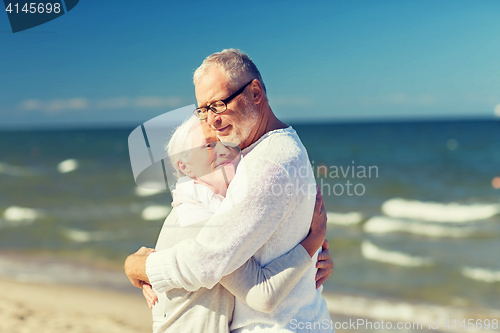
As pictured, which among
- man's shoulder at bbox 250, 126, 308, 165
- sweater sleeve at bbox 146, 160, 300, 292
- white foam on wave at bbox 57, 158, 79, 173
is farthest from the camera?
white foam on wave at bbox 57, 158, 79, 173

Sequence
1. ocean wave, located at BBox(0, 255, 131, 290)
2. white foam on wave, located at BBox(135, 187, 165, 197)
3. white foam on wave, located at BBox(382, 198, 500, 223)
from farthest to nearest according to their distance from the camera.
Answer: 1. white foam on wave, located at BBox(135, 187, 165, 197)
2. white foam on wave, located at BBox(382, 198, 500, 223)
3. ocean wave, located at BBox(0, 255, 131, 290)

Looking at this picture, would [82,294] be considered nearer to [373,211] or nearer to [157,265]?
[157,265]

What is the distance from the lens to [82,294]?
625cm

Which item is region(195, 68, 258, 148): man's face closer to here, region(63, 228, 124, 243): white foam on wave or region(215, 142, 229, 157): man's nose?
region(215, 142, 229, 157): man's nose

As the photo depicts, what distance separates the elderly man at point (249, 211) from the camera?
5.09 ft

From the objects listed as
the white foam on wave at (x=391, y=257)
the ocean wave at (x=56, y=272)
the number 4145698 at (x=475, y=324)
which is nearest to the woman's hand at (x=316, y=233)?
the number 4145698 at (x=475, y=324)

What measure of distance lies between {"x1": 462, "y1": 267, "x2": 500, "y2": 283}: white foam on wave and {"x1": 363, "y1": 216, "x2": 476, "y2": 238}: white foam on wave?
1849mm

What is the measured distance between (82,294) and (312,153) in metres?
27.6

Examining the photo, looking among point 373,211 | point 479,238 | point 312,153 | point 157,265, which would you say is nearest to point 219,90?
point 157,265

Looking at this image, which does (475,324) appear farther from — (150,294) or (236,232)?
(236,232)

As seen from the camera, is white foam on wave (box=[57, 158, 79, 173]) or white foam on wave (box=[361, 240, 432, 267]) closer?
white foam on wave (box=[361, 240, 432, 267])

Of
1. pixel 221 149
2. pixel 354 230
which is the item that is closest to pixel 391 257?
pixel 354 230

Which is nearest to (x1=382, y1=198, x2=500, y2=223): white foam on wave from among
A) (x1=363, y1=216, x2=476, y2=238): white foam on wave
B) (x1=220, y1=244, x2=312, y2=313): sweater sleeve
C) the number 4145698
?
(x1=363, y1=216, x2=476, y2=238): white foam on wave

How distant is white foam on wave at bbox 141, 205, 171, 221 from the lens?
11481 mm
